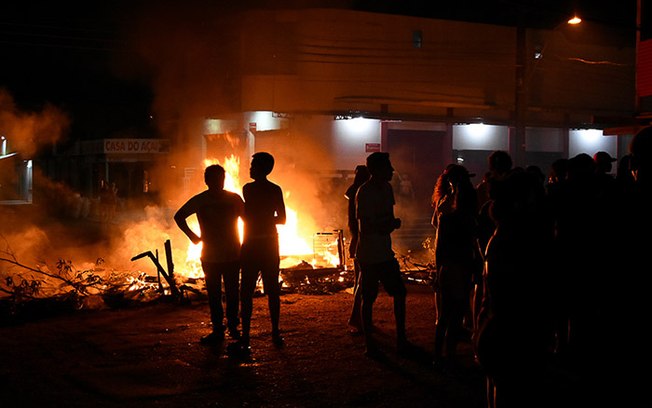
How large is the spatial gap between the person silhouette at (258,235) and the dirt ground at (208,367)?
542 mm

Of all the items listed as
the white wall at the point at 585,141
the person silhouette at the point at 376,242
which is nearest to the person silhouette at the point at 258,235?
the person silhouette at the point at 376,242

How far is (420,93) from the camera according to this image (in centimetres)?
2711

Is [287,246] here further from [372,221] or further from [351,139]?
[372,221]

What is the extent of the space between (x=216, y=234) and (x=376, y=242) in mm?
1716

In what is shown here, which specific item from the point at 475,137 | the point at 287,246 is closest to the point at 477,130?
the point at 475,137

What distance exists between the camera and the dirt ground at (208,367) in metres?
5.40

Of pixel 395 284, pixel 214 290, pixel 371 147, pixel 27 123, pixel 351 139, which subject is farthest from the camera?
pixel 371 147

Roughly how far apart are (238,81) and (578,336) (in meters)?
22.3

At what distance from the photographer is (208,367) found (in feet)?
20.5

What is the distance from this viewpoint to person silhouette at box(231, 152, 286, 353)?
272 inches

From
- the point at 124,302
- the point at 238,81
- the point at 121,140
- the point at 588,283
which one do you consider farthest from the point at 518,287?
the point at 121,140

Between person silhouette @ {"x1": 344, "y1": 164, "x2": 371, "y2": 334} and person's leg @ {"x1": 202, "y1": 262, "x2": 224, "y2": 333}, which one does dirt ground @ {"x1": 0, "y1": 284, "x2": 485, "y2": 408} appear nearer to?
person silhouette @ {"x1": 344, "y1": 164, "x2": 371, "y2": 334}

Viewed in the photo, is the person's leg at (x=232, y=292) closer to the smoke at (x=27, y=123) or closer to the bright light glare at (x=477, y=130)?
the smoke at (x=27, y=123)

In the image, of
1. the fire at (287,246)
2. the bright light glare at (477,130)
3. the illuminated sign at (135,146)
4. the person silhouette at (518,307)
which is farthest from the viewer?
the illuminated sign at (135,146)
